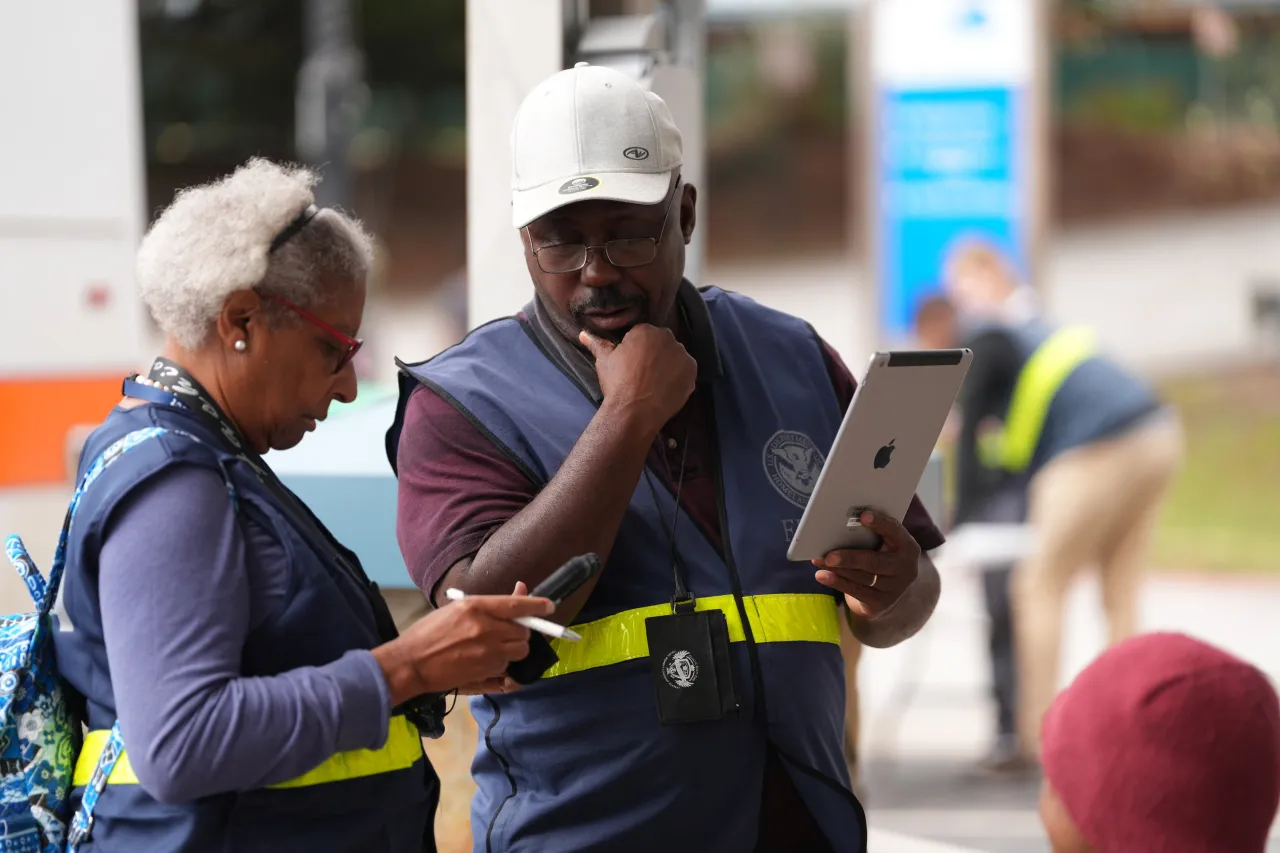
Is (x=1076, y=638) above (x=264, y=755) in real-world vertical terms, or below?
below

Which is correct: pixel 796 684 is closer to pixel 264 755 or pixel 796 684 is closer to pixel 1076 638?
pixel 264 755

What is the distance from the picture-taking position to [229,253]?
2.11m

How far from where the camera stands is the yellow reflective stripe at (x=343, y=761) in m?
2.05

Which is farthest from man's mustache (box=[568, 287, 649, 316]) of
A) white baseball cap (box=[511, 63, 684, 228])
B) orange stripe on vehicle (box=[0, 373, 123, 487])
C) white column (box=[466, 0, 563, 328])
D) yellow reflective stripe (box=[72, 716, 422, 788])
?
orange stripe on vehicle (box=[0, 373, 123, 487])

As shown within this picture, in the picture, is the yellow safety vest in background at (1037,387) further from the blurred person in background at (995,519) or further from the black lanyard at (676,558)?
the black lanyard at (676,558)

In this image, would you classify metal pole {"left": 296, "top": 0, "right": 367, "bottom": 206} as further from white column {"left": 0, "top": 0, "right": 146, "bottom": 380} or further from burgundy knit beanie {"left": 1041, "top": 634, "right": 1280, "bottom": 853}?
burgundy knit beanie {"left": 1041, "top": 634, "right": 1280, "bottom": 853}

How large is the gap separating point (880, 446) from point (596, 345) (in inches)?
17.1

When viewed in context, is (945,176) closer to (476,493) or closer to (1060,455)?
(1060,455)

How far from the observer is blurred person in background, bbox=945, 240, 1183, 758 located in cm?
714

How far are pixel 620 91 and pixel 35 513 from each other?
426cm

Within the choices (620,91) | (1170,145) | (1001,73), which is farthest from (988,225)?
(1170,145)

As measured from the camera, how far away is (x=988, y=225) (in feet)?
35.3

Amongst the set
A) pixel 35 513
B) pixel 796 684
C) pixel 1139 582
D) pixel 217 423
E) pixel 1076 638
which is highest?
pixel 217 423

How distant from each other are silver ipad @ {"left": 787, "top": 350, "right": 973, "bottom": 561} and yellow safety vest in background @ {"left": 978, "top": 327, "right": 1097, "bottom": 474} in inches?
196
